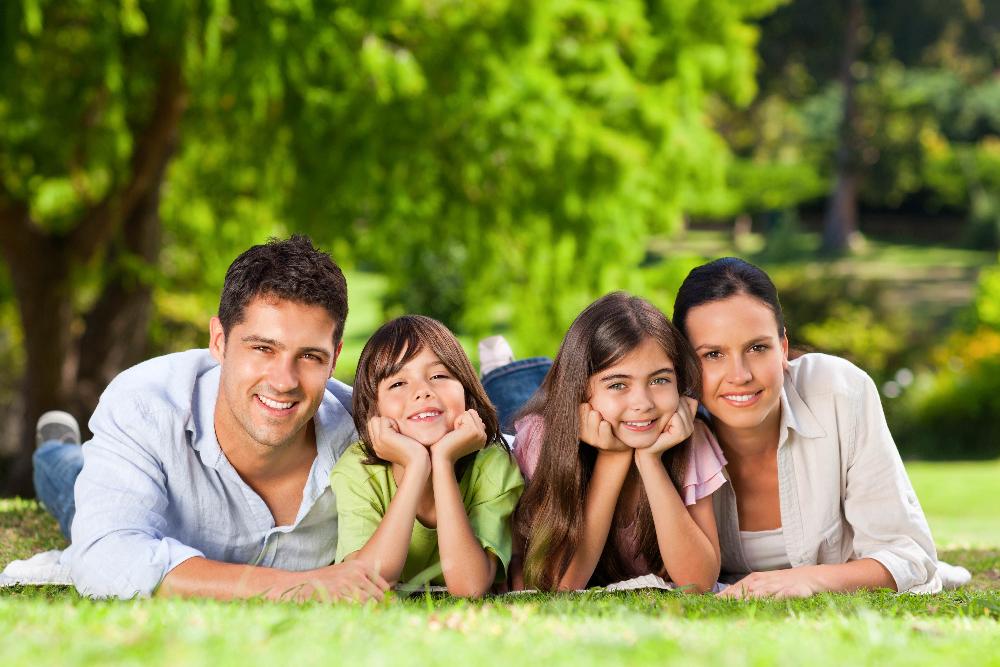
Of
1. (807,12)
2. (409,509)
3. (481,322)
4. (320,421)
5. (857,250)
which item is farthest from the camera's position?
(857,250)

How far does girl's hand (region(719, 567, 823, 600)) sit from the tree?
6.18 m

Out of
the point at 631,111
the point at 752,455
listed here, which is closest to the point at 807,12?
the point at 631,111

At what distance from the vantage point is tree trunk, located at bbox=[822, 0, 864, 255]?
113ft

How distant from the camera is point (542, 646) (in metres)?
2.44

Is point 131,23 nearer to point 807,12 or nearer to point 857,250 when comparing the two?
point 807,12

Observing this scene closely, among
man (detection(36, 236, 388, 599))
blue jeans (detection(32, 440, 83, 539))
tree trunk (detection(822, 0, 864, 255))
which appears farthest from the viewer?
tree trunk (detection(822, 0, 864, 255))

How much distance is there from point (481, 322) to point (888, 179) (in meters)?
27.9

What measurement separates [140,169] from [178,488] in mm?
8318

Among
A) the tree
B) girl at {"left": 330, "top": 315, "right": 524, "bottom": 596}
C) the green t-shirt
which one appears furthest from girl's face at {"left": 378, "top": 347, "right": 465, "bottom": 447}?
the tree

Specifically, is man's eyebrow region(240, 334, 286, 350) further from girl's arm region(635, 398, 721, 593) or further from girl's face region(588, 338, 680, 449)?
girl's arm region(635, 398, 721, 593)

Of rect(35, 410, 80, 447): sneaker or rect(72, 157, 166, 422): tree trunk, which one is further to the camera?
rect(72, 157, 166, 422): tree trunk

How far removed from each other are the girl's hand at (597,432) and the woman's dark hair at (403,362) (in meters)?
0.36

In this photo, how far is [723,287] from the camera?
413 centimetres

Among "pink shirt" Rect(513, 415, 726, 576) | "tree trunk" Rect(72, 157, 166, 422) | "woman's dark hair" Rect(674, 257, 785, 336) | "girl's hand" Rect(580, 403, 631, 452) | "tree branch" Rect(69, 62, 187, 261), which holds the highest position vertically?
"tree branch" Rect(69, 62, 187, 261)
